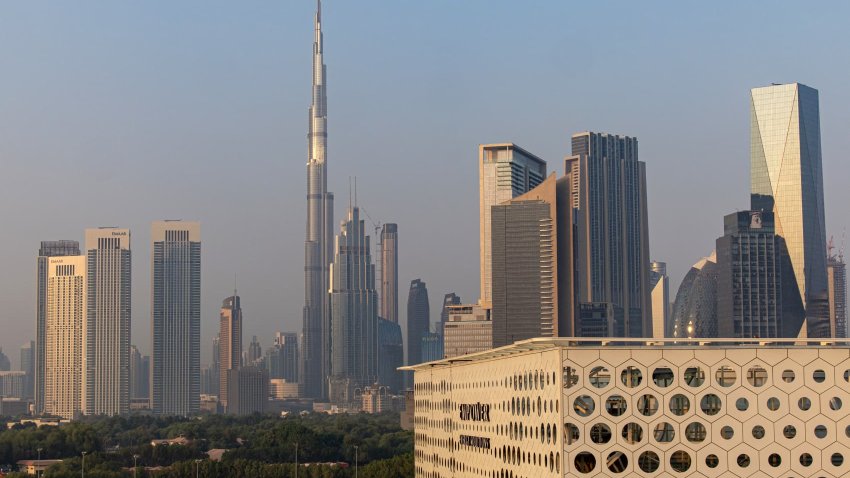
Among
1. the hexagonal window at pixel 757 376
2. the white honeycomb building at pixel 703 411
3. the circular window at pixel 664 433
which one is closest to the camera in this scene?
the white honeycomb building at pixel 703 411

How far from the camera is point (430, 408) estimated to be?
532ft

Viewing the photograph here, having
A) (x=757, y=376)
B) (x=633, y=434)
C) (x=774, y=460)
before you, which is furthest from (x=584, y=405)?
(x=774, y=460)

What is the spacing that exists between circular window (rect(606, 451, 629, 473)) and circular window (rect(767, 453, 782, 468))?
10038mm

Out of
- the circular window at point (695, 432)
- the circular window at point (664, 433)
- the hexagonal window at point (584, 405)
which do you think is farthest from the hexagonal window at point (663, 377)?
the hexagonal window at point (584, 405)

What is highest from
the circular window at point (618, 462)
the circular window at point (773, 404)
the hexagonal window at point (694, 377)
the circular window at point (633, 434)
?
the hexagonal window at point (694, 377)

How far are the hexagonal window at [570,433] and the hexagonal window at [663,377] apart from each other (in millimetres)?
6620

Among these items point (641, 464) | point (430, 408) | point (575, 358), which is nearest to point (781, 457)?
point (641, 464)

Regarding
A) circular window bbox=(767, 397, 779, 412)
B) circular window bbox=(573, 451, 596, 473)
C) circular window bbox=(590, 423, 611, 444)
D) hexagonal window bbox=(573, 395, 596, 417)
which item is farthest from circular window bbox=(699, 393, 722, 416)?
circular window bbox=(573, 451, 596, 473)

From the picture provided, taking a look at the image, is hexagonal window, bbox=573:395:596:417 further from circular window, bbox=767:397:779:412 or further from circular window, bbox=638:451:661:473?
circular window, bbox=767:397:779:412

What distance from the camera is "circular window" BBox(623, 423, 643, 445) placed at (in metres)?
95.3

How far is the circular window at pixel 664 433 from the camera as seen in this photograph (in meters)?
95.2

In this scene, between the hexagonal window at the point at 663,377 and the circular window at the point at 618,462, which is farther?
the hexagonal window at the point at 663,377

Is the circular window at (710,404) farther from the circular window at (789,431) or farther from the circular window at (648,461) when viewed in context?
the circular window at (789,431)

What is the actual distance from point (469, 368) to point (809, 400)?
45.8 meters
